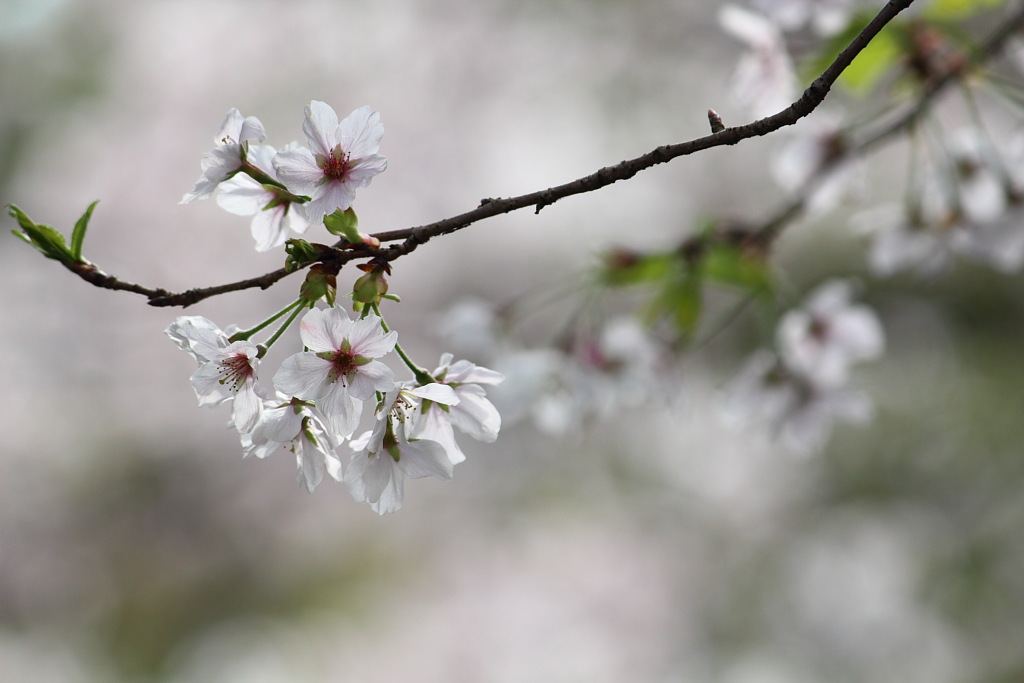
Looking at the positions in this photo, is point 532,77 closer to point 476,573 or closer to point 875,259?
point 476,573

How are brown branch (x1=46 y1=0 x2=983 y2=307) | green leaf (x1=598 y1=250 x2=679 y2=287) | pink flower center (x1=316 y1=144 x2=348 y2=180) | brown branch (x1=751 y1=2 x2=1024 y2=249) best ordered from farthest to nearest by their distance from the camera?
green leaf (x1=598 y1=250 x2=679 y2=287)
brown branch (x1=751 y1=2 x2=1024 y2=249)
pink flower center (x1=316 y1=144 x2=348 y2=180)
brown branch (x1=46 y1=0 x2=983 y2=307)

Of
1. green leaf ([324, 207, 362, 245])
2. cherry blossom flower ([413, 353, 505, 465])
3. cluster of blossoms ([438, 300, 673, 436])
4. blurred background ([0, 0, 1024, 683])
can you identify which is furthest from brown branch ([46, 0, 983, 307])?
blurred background ([0, 0, 1024, 683])

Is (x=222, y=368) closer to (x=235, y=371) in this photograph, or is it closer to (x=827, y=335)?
(x=235, y=371)

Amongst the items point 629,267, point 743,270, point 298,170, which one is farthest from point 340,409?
point 743,270

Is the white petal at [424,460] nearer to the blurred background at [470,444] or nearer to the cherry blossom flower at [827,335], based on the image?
the cherry blossom flower at [827,335]

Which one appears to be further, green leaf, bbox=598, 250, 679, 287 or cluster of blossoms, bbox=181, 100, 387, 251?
green leaf, bbox=598, 250, 679, 287

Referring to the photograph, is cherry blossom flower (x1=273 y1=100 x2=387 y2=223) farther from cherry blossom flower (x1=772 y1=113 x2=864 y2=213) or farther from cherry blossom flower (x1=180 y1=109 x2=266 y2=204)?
cherry blossom flower (x1=772 y1=113 x2=864 y2=213)

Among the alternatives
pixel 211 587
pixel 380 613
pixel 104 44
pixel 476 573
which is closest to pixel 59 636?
pixel 211 587
